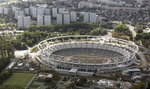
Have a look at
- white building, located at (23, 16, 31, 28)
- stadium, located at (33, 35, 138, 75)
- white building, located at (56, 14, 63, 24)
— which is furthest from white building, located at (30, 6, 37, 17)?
stadium, located at (33, 35, 138, 75)

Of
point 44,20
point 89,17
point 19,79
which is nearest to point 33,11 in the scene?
point 44,20

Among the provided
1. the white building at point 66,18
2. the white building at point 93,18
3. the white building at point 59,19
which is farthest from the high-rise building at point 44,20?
the white building at point 93,18

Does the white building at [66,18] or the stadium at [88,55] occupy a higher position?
the white building at [66,18]

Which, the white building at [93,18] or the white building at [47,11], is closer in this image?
the white building at [93,18]

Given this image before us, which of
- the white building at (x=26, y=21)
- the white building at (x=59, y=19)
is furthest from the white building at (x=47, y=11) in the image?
the white building at (x=26, y=21)

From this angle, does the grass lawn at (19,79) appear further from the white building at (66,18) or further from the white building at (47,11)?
the white building at (47,11)

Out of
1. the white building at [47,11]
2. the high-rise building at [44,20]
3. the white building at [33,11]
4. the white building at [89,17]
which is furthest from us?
the white building at [33,11]

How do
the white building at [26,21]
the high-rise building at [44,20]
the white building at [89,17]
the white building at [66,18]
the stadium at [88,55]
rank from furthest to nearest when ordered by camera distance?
the white building at [89,17] → the white building at [66,18] → the high-rise building at [44,20] → the white building at [26,21] → the stadium at [88,55]

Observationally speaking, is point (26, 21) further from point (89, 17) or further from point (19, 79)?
point (19, 79)

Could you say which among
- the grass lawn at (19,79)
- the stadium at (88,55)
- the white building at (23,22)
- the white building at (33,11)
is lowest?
the grass lawn at (19,79)
